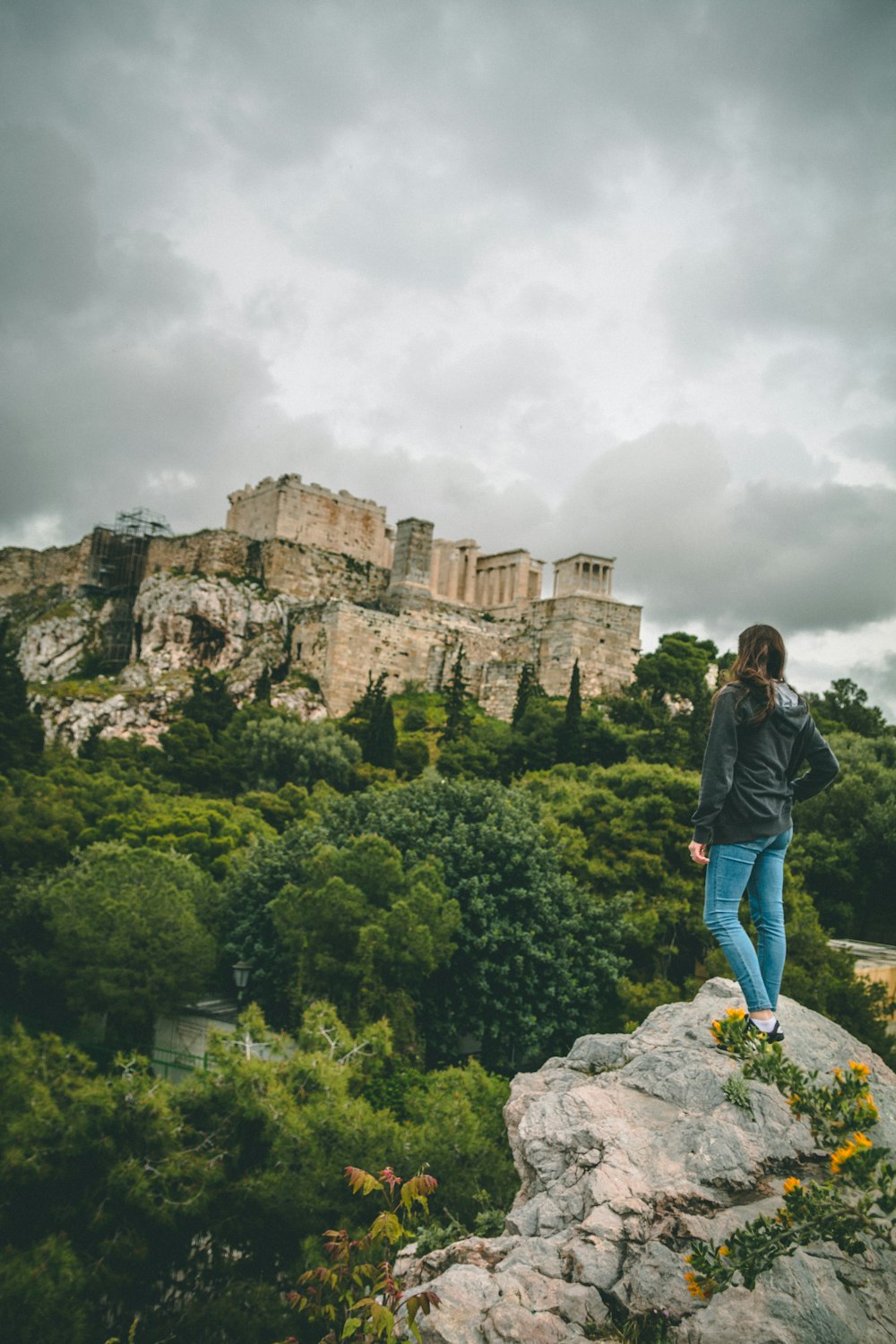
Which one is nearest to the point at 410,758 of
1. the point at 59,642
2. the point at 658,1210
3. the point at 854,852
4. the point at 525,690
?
the point at 525,690

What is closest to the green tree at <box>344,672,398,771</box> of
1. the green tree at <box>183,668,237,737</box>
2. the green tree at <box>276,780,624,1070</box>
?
the green tree at <box>183,668,237,737</box>

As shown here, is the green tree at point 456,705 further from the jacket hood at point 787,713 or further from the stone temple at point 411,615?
the jacket hood at point 787,713

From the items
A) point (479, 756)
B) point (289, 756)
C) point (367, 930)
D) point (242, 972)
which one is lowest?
point (242, 972)

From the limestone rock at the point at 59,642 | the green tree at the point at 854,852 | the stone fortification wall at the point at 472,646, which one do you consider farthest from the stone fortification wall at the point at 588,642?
the limestone rock at the point at 59,642

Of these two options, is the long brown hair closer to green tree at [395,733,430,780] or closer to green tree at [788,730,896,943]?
green tree at [788,730,896,943]

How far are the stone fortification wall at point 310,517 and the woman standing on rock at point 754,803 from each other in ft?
142

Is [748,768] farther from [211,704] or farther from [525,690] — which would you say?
[525,690]

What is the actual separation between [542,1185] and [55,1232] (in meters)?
6.49

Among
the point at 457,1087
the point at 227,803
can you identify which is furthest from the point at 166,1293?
the point at 227,803

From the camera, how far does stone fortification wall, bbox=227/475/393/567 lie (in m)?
47.3

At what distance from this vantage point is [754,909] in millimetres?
5043

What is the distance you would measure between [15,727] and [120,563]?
23.8 m

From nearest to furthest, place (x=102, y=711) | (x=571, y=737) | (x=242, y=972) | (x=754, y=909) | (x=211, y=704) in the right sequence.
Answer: (x=754, y=909) < (x=242, y=972) < (x=571, y=737) < (x=102, y=711) < (x=211, y=704)

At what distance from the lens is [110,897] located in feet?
60.0
